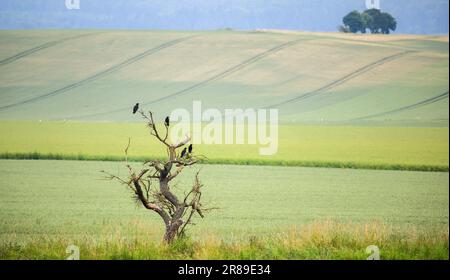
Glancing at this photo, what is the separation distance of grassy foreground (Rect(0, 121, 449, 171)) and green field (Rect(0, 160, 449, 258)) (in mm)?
1478

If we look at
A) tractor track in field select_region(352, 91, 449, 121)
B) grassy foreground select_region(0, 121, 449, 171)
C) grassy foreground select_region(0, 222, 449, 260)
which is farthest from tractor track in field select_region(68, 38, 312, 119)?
grassy foreground select_region(0, 222, 449, 260)

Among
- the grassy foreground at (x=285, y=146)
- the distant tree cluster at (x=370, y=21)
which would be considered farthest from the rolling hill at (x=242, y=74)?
the distant tree cluster at (x=370, y=21)

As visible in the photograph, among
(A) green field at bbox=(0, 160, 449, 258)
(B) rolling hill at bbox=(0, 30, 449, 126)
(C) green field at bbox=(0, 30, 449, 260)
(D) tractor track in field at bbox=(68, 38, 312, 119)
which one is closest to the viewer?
(C) green field at bbox=(0, 30, 449, 260)

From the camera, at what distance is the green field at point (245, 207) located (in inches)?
354

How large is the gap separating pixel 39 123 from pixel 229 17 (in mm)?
14944

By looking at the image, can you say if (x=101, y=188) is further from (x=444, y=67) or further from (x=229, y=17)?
(x=444, y=67)

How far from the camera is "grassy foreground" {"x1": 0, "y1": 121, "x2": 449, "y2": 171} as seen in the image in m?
21.6

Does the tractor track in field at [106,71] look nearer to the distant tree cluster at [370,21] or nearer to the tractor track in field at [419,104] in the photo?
the distant tree cluster at [370,21]

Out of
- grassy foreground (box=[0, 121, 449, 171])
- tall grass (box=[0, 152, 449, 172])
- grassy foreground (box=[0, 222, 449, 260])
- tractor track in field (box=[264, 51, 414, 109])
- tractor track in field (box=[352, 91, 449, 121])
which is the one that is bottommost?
grassy foreground (box=[0, 222, 449, 260])

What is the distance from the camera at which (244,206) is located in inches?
535

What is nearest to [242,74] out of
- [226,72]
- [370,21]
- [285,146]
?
[226,72]

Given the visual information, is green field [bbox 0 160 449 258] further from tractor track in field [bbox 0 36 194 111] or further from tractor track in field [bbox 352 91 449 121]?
tractor track in field [bbox 352 91 449 121]

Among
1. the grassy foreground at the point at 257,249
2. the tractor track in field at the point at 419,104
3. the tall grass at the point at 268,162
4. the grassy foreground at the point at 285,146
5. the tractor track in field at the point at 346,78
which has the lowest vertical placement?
the grassy foreground at the point at 257,249

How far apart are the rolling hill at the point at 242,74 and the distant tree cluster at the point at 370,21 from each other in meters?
4.41
